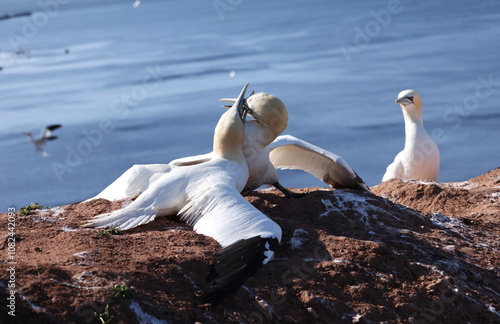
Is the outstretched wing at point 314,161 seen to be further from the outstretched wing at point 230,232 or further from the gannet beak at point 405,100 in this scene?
the gannet beak at point 405,100

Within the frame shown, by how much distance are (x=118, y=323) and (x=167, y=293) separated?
530 millimetres

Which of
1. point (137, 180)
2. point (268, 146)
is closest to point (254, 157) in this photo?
point (268, 146)

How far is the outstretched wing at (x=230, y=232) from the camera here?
17.0 feet

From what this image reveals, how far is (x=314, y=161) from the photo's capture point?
337 inches

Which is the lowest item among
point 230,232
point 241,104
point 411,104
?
point 230,232

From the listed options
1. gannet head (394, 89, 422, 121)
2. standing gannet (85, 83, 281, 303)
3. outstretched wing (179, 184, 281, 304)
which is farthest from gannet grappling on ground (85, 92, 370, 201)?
gannet head (394, 89, 422, 121)

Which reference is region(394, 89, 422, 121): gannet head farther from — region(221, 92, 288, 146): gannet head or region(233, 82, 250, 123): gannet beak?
region(233, 82, 250, 123): gannet beak

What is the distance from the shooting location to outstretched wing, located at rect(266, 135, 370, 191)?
817 cm

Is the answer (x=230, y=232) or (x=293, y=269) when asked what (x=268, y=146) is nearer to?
(x=230, y=232)

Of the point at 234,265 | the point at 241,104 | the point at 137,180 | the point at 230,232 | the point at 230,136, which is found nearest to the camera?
the point at 234,265

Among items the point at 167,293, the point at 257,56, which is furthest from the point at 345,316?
the point at 257,56

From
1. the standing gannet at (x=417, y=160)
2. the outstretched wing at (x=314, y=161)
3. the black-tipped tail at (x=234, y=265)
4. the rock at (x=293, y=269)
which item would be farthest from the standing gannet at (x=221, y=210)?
the standing gannet at (x=417, y=160)

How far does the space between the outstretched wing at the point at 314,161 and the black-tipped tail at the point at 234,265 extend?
2.39m

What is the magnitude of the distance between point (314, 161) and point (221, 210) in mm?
2691
